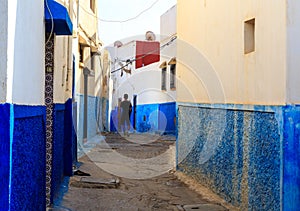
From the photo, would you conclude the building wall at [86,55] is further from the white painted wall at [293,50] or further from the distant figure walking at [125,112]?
the white painted wall at [293,50]

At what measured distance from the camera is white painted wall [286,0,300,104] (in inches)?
199

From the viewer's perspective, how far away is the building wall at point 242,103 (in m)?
5.10

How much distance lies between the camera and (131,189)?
28.8 ft

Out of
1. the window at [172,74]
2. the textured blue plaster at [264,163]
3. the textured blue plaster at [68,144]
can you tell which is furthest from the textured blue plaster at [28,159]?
the window at [172,74]

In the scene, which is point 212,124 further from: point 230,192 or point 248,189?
point 248,189

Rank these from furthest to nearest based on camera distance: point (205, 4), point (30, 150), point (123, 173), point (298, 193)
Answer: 1. point (123, 173)
2. point (205, 4)
3. point (298, 193)
4. point (30, 150)

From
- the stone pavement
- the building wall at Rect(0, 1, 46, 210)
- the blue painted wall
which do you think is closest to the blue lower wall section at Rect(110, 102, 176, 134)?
the stone pavement

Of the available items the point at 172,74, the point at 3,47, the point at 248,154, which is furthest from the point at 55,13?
the point at 172,74

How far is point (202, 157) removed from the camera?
8852 mm

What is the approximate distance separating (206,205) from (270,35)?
3017mm

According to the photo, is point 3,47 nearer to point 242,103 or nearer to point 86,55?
point 242,103

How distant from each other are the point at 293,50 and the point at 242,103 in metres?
1.68

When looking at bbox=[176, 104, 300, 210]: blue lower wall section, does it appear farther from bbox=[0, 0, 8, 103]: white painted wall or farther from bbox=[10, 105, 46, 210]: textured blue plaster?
bbox=[0, 0, 8, 103]: white painted wall

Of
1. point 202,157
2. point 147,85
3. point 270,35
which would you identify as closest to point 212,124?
point 202,157
